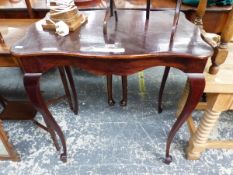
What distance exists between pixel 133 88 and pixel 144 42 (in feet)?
2.89

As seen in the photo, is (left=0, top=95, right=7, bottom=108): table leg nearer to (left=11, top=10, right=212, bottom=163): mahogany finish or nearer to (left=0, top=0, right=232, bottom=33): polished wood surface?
(left=0, top=0, right=232, bottom=33): polished wood surface

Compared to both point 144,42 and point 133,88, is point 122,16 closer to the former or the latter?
point 144,42

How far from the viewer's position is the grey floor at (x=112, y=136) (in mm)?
1162

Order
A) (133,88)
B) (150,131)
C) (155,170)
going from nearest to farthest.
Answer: (155,170)
(150,131)
(133,88)

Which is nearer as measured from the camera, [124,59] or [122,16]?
[124,59]

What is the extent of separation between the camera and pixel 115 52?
0.74 m

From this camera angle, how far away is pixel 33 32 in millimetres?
875

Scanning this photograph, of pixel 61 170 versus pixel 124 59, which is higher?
pixel 124 59

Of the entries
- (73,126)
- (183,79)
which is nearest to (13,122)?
(73,126)

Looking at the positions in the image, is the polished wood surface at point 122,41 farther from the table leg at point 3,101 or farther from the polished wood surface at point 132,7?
the table leg at point 3,101

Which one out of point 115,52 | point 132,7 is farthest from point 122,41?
point 132,7

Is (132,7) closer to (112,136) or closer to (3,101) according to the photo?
(112,136)

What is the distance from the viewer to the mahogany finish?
0.74 metres

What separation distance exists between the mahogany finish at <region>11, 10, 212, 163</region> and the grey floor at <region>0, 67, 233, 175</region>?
17.4 inches
